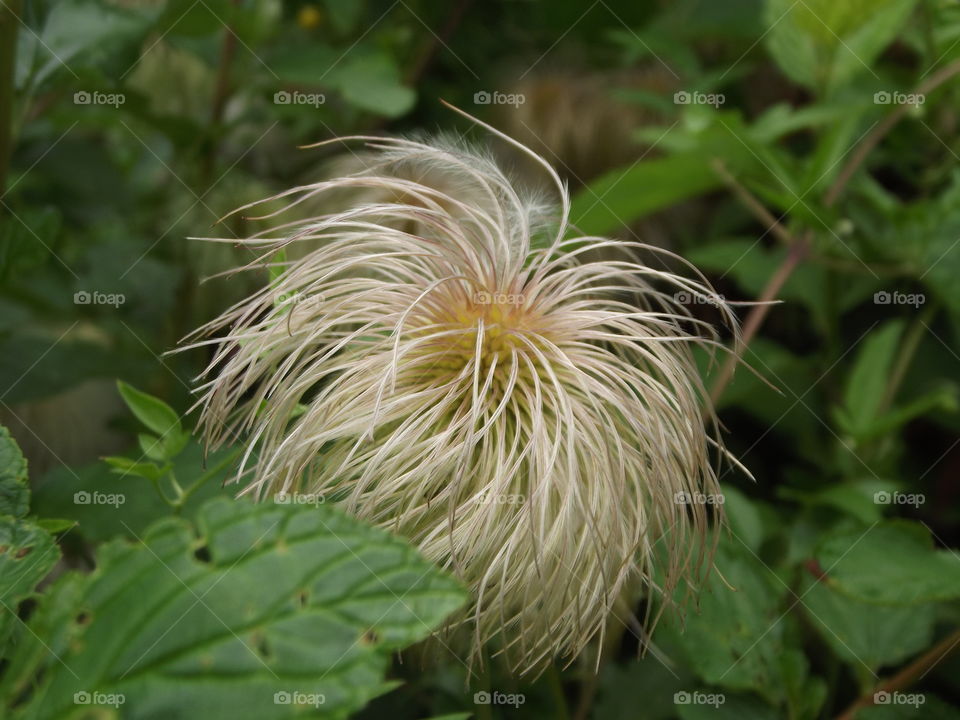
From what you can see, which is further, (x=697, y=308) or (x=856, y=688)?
(x=697, y=308)

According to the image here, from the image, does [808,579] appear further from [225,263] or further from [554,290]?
[225,263]

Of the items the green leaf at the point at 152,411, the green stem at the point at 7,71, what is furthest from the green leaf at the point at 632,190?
the green stem at the point at 7,71

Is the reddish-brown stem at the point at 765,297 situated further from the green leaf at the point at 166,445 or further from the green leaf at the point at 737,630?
the green leaf at the point at 166,445

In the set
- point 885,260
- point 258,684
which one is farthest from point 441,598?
point 885,260

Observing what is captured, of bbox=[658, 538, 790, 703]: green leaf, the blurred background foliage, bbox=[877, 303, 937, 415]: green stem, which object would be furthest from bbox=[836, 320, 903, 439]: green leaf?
bbox=[658, 538, 790, 703]: green leaf

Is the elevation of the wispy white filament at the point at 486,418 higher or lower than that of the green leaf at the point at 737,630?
higher

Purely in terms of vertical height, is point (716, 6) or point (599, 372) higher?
point (716, 6)

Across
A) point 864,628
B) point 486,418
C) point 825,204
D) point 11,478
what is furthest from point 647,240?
point 11,478
